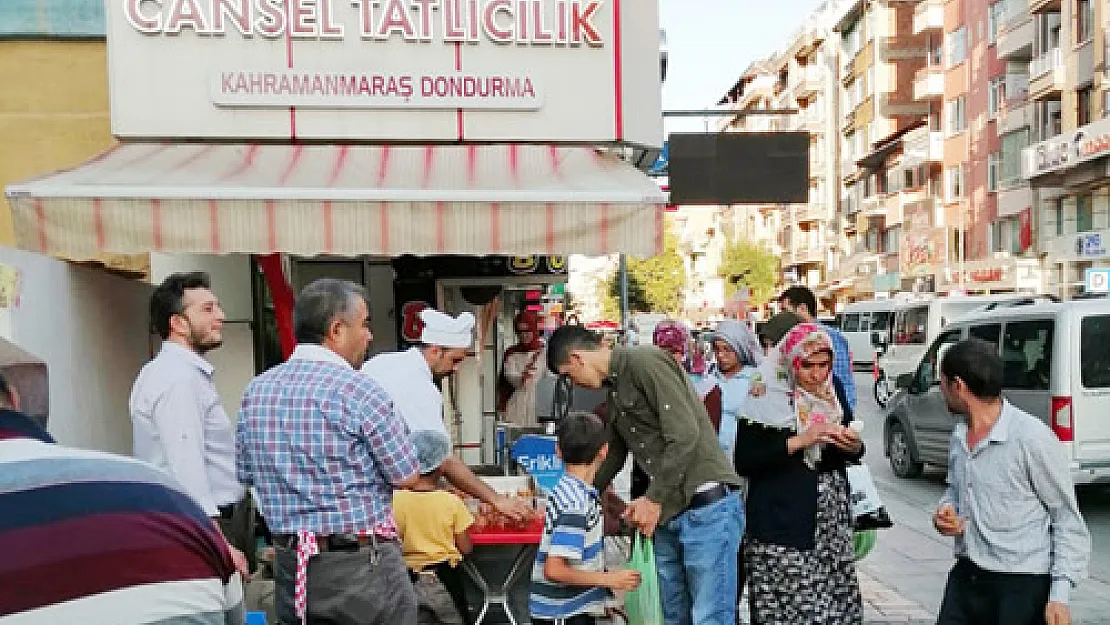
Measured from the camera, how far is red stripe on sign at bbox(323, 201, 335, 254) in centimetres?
490

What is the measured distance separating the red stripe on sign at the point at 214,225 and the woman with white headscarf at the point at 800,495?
297 cm

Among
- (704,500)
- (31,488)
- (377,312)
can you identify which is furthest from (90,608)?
(377,312)

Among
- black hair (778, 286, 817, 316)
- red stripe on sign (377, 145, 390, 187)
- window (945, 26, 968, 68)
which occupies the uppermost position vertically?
window (945, 26, 968, 68)

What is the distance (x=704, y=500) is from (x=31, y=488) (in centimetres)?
307

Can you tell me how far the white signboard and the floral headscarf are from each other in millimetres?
3467

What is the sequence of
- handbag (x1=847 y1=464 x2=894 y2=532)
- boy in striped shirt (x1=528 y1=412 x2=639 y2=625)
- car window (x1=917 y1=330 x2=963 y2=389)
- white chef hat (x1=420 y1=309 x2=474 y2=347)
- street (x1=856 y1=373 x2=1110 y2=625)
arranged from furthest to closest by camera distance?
1. car window (x1=917 y1=330 x2=963 y2=389)
2. street (x1=856 y1=373 x2=1110 y2=625)
3. white chef hat (x1=420 y1=309 x2=474 y2=347)
4. handbag (x1=847 y1=464 x2=894 y2=532)
5. boy in striped shirt (x1=528 y1=412 x2=639 y2=625)

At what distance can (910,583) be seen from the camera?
6.46 m

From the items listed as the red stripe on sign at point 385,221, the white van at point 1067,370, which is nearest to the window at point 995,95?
the white van at point 1067,370

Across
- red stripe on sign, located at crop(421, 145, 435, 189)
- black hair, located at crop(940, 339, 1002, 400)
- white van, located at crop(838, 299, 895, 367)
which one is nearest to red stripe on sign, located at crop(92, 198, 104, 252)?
red stripe on sign, located at crop(421, 145, 435, 189)

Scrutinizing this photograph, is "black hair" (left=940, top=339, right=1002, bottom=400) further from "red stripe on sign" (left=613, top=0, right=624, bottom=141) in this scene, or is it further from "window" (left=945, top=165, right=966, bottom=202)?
"window" (left=945, top=165, right=966, bottom=202)

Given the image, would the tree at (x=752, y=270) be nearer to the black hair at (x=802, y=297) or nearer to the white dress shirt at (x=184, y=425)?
the black hair at (x=802, y=297)

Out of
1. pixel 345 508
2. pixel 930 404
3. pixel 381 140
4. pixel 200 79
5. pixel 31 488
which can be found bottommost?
pixel 930 404

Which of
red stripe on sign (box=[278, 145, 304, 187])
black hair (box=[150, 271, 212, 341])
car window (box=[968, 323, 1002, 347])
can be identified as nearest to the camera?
black hair (box=[150, 271, 212, 341])

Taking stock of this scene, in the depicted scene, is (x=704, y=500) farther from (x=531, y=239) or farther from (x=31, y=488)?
(x=31, y=488)
